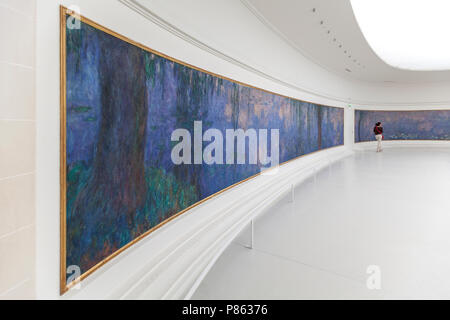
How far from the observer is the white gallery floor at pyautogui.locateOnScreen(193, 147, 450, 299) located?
3195 mm

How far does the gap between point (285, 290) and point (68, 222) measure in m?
2.56

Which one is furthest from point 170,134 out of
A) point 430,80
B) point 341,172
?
point 430,80

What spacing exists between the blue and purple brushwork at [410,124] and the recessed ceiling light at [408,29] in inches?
249

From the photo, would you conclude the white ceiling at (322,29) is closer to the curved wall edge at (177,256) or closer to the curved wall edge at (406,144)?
the curved wall edge at (177,256)

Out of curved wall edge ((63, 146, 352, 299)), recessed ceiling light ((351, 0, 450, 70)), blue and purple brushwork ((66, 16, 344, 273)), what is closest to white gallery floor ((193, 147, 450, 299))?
curved wall edge ((63, 146, 352, 299))

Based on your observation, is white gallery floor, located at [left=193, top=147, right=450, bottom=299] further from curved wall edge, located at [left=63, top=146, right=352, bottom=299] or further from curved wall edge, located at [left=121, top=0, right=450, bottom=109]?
curved wall edge, located at [left=121, top=0, right=450, bottom=109]

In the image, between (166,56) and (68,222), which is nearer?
(68,222)

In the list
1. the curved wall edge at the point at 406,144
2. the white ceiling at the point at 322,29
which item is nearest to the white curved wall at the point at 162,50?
the white ceiling at the point at 322,29

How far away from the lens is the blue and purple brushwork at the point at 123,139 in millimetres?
2094

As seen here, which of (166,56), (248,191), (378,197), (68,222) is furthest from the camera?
(378,197)

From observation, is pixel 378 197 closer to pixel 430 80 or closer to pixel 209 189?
pixel 209 189

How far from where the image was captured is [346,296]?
3.06 metres

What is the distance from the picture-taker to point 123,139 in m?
2.61

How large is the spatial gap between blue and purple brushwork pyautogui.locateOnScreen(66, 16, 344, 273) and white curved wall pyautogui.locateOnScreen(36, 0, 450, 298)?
0.43 ft
